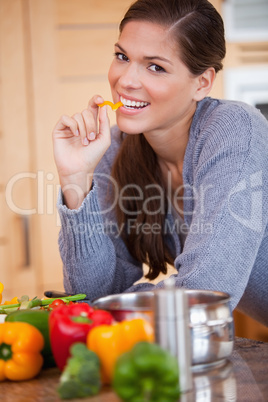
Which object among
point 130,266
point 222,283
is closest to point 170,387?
point 222,283

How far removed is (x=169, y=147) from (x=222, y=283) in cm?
70

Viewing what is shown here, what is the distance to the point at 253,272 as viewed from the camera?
1784mm

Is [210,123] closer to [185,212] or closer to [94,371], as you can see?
[185,212]

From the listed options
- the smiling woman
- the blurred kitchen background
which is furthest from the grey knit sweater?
the blurred kitchen background

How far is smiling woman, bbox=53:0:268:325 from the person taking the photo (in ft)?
4.74

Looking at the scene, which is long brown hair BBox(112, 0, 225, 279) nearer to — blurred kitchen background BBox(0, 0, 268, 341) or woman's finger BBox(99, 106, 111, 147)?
woman's finger BBox(99, 106, 111, 147)

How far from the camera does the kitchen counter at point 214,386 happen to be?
851 millimetres

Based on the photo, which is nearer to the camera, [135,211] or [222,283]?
[222,283]

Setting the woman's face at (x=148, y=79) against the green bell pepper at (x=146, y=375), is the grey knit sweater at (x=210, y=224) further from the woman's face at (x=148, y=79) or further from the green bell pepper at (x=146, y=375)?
the green bell pepper at (x=146, y=375)

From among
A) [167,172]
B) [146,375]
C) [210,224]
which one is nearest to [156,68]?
[167,172]

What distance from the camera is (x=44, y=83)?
3.44 m

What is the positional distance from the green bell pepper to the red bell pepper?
0.63ft

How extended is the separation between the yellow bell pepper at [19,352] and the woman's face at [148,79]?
906 mm

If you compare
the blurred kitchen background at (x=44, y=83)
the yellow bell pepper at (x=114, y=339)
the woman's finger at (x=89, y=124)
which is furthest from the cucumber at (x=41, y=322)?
the blurred kitchen background at (x=44, y=83)
